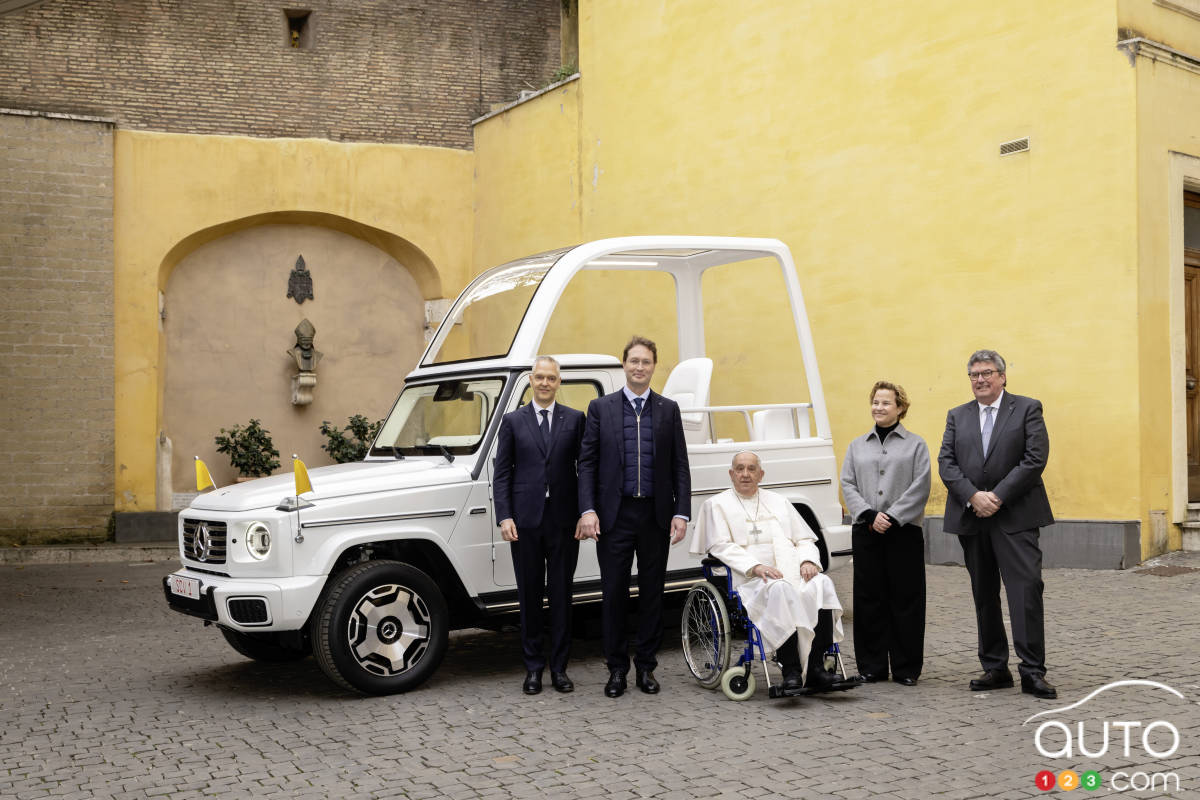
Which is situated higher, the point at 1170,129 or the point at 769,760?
the point at 1170,129

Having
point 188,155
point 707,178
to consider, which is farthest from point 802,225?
point 188,155

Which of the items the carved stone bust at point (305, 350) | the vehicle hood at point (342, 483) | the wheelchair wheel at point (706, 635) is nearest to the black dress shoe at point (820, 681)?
the wheelchair wheel at point (706, 635)

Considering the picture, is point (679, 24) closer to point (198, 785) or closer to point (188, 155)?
point (188, 155)

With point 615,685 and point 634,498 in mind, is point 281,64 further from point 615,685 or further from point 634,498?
point 615,685

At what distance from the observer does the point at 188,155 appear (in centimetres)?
1622

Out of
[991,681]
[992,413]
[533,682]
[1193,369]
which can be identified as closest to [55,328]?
[533,682]

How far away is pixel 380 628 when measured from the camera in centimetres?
634

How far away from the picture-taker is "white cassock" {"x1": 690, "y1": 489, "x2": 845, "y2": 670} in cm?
592

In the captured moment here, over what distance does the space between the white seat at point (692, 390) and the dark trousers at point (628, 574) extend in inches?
53.9

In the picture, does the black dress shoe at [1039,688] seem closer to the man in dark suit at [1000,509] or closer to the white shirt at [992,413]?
the man in dark suit at [1000,509]

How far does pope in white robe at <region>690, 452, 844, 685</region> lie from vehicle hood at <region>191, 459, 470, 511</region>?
1539mm

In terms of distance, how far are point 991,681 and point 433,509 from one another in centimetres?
316

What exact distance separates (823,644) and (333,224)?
12913 millimetres

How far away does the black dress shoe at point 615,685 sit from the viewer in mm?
6293
